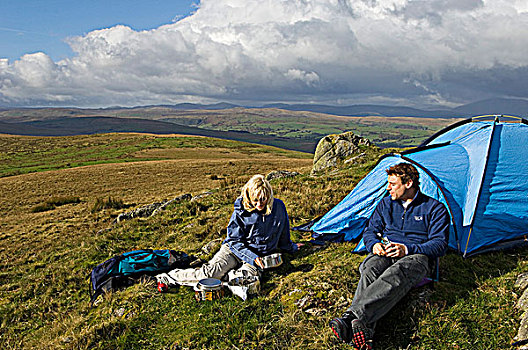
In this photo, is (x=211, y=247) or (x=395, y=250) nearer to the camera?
(x=395, y=250)

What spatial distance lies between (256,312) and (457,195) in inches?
207

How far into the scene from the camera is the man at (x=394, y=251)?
181 inches

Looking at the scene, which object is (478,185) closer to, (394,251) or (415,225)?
(415,225)

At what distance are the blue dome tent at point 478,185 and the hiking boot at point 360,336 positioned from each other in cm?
322

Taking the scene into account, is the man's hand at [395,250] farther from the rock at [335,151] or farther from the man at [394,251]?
the rock at [335,151]

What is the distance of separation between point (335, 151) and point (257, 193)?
17299 millimetres

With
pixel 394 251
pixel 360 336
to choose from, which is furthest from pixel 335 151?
pixel 360 336

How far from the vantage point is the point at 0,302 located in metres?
8.97

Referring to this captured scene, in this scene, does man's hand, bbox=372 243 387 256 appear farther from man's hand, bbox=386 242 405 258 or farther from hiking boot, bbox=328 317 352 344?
hiking boot, bbox=328 317 352 344

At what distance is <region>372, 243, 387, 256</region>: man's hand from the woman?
2.05m

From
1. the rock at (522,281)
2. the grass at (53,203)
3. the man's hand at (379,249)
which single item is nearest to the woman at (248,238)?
the man's hand at (379,249)

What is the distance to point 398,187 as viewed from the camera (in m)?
5.93

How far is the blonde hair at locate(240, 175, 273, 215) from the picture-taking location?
6719 mm

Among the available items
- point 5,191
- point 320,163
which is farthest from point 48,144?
point 320,163
